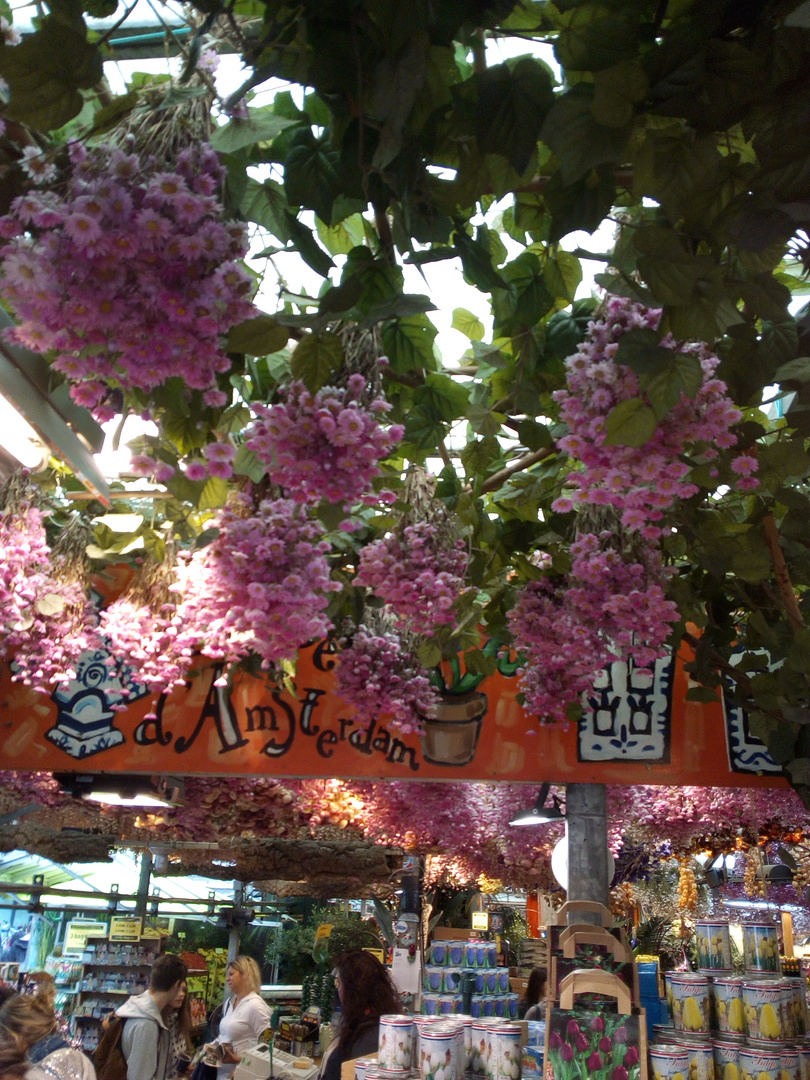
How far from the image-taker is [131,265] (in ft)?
4.00

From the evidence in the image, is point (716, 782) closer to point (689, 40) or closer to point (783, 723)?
point (783, 723)

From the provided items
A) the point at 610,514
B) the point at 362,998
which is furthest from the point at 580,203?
the point at 362,998

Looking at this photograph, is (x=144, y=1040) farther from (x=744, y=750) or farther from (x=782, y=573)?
(x=782, y=573)

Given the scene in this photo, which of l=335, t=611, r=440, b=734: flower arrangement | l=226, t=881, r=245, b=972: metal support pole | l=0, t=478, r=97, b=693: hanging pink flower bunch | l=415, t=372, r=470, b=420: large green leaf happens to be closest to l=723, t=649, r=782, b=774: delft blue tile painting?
l=335, t=611, r=440, b=734: flower arrangement

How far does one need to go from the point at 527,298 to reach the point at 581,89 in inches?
27.3

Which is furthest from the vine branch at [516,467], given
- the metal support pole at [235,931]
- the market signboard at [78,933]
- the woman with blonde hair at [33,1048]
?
the market signboard at [78,933]

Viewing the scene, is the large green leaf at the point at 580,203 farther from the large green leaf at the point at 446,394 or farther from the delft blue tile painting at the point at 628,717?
the delft blue tile painting at the point at 628,717

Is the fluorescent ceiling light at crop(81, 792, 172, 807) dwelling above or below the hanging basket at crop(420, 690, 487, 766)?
below

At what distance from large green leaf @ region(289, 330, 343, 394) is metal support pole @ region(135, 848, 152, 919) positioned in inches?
477

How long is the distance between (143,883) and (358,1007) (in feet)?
32.2

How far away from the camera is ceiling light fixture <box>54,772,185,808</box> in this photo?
4.93 metres

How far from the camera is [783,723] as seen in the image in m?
3.47

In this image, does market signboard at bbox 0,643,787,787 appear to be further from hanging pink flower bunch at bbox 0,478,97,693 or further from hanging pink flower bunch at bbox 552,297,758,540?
hanging pink flower bunch at bbox 552,297,758,540

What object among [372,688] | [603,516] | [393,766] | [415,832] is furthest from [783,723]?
[415,832]
